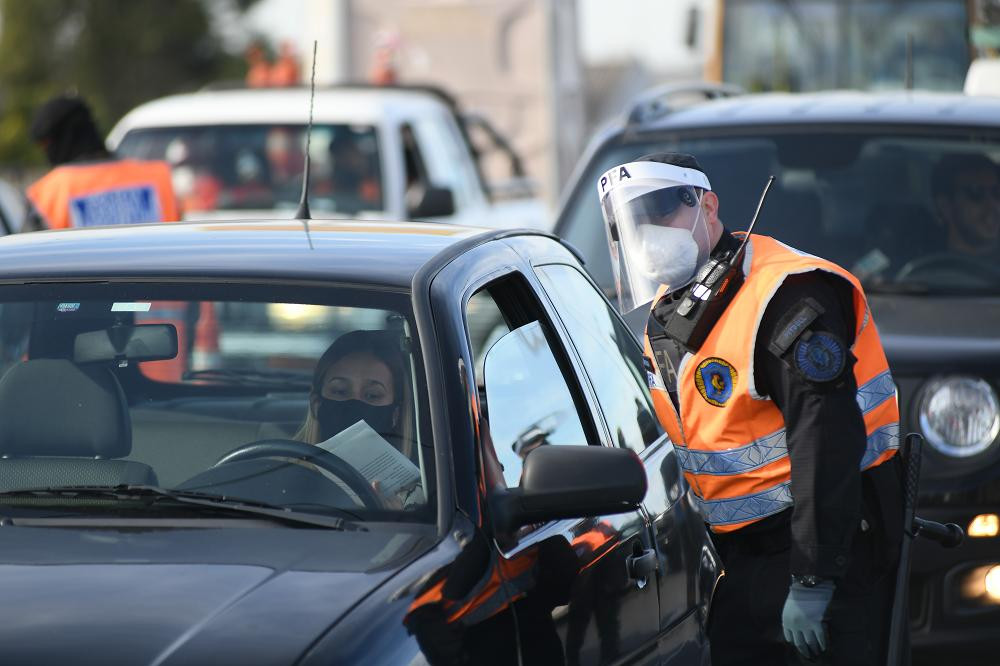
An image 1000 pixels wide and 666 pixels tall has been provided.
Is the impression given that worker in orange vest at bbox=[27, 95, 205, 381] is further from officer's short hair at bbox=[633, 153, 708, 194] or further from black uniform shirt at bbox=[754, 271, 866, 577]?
black uniform shirt at bbox=[754, 271, 866, 577]

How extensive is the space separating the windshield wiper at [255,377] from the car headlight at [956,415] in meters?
2.12

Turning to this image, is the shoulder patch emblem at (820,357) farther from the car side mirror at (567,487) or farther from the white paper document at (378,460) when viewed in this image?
the white paper document at (378,460)

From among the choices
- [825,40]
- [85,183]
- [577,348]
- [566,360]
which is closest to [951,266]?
[577,348]

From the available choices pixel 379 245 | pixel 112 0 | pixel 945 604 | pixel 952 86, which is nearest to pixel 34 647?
pixel 379 245

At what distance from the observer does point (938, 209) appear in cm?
693

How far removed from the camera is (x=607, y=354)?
14.9ft

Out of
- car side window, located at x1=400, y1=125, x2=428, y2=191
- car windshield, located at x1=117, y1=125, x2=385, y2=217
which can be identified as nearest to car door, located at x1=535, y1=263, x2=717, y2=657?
car windshield, located at x1=117, y1=125, x2=385, y2=217

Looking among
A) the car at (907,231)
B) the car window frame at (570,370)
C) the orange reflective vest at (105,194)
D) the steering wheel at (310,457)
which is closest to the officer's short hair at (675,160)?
the car window frame at (570,370)

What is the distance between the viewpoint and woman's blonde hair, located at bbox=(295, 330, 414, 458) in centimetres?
354

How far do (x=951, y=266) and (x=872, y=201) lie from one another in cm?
39

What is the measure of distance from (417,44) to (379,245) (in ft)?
50.2

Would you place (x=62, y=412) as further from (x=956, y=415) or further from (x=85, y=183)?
(x=85, y=183)

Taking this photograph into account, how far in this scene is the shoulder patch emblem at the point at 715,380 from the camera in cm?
425

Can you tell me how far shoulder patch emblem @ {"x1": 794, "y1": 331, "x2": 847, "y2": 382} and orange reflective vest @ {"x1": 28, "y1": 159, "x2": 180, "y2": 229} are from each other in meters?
4.82
